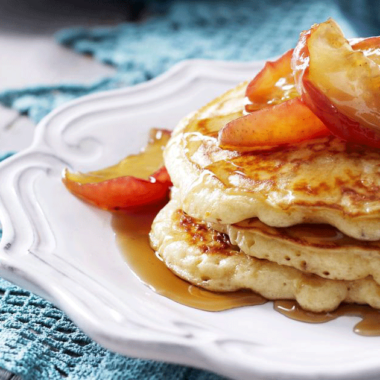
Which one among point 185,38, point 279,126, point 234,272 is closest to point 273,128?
point 279,126

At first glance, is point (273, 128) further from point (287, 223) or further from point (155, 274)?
point (155, 274)

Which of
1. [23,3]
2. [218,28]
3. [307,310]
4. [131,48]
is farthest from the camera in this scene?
[23,3]

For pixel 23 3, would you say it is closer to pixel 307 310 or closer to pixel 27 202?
pixel 27 202

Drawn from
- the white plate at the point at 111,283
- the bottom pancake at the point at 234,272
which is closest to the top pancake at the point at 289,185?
the bottom pancake at the point at 234,272

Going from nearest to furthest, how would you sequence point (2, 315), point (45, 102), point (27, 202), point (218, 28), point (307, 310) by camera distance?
1. point (307, 310)
2. point (2, 315)
3. point (27, 202)
4. point (45, 102)
5. point (218, 28)

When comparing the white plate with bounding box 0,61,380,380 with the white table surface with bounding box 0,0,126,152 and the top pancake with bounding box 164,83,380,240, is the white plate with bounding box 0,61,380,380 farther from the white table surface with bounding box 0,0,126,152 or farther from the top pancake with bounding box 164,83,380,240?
the white table surface with bounding box 0,0,126,152

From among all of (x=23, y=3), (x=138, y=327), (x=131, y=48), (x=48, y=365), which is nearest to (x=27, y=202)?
(x=48, y=365)
